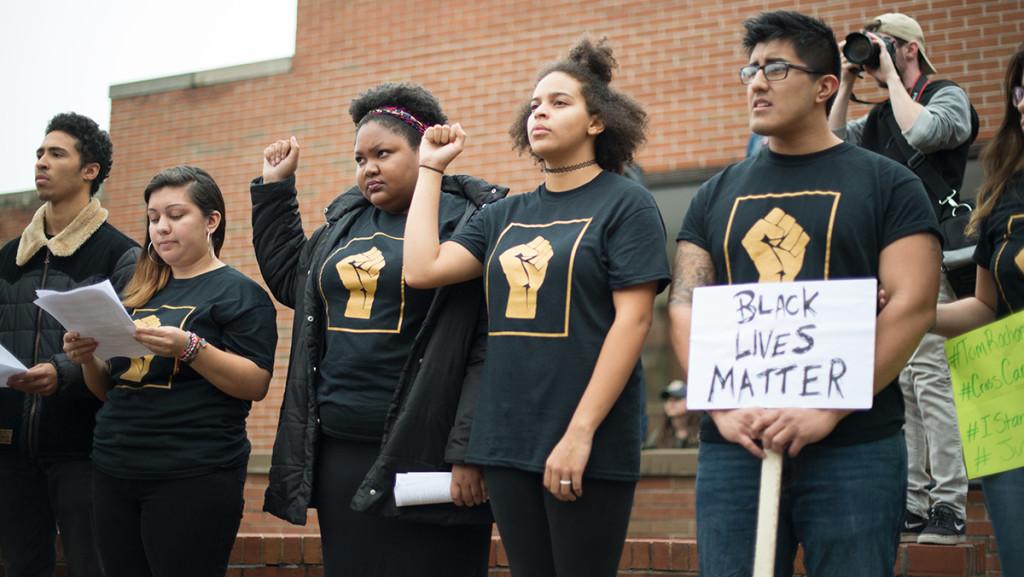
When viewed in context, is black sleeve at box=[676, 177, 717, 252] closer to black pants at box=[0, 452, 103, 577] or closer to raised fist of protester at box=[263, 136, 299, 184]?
raised fist of protester at box=[263, 136, 299, 184]

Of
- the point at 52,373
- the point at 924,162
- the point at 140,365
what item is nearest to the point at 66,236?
the point at 52,373

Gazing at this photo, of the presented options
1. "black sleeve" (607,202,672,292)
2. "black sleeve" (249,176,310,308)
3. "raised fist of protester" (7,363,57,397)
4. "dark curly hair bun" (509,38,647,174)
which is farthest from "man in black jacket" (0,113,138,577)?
"black sleeve" (607,202,672,292)

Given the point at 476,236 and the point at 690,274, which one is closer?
the point at 690,274

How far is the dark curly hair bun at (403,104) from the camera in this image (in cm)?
367

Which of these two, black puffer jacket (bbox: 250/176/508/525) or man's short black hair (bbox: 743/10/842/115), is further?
A: black puffer jacket (bbox: 250/176/508/525)

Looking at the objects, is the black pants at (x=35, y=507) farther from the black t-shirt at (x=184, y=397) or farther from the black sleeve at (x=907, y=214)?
the black sleeve at (x=907, y=214)

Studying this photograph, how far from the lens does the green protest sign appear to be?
2705 millimetres

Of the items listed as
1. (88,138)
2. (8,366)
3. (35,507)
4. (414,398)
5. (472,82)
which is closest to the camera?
(414,398)

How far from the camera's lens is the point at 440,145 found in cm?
346

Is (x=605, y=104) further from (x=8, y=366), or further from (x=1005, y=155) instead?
(x=8, y=366)

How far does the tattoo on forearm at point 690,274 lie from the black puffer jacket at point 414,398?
72 centimetres

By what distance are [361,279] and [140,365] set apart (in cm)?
93

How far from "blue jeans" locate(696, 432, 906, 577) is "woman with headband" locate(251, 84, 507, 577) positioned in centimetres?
77

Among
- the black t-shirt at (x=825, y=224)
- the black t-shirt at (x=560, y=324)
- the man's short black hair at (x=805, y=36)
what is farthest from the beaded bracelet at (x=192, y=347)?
the man's short black hair at (x=805, y=36)
